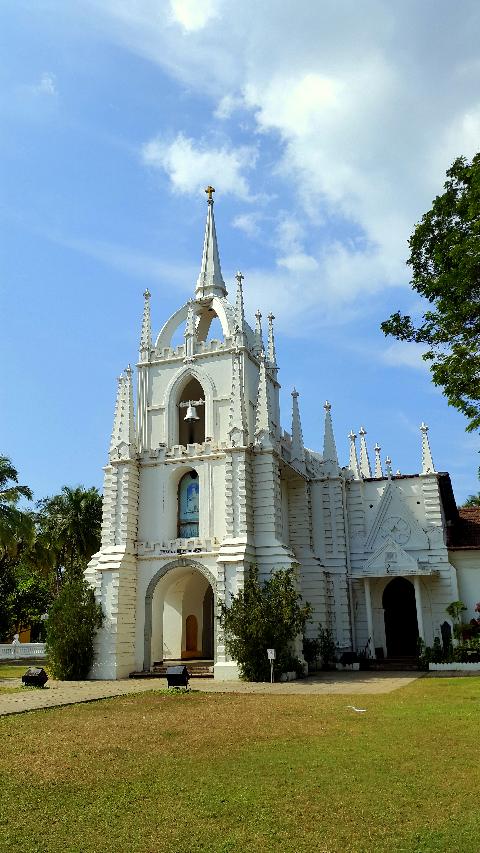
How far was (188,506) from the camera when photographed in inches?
1129

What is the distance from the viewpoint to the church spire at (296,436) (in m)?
32.9

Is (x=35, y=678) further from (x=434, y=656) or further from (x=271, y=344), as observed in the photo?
(x=271, y=344)

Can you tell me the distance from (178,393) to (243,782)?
921 inches

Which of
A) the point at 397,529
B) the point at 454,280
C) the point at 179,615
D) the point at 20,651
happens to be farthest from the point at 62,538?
the point at 454,280

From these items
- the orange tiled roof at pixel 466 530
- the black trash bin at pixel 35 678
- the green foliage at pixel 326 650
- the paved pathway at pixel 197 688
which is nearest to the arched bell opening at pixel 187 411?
the green foliage at pixel 326 650

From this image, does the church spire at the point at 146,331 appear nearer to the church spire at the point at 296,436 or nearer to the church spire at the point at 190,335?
the church spire at the point at 190,335

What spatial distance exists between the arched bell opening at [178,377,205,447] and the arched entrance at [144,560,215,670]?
19.9 feet

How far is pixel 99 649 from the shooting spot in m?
25.8

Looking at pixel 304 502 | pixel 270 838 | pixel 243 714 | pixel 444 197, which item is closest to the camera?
pixel 270 838

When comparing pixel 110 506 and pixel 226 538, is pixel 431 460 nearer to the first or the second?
pixel 226 538

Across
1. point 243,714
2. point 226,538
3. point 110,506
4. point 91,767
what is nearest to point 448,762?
point 91,767

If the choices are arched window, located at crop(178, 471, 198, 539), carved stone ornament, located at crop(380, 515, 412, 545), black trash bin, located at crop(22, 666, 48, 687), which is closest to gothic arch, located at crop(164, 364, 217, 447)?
arched window, located at crop(178, 471, 198, 539)

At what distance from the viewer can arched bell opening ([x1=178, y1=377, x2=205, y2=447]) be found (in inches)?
1211

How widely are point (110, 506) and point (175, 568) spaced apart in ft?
12.4
